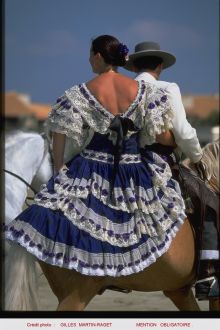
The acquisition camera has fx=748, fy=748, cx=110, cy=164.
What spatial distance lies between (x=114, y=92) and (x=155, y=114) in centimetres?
23

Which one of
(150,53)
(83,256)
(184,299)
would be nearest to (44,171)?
(150,53)

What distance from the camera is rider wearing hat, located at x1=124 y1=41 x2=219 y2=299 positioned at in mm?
3811

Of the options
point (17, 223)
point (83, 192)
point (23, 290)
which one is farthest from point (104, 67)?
point (23, 290)

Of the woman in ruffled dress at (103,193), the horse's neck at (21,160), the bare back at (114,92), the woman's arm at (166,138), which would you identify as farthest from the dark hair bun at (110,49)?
the horse's neck at (21,160)

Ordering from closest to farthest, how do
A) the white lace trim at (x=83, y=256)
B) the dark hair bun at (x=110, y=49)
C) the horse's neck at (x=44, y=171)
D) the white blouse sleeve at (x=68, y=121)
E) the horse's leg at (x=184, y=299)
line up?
1. the white lace trim at (x=83, y=256)
2. the white blouse sleeve at (x=68, y=121)
3. the dark hair bun at (x=110, y=49)
4. the horse's leg at (x=184, y=299)
5. the horse's neck at (x=44, y=171)

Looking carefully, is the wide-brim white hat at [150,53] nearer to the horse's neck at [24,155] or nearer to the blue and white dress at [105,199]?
the blue and white dress at [105,199]

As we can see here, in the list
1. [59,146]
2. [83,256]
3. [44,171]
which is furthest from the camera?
[44,171]

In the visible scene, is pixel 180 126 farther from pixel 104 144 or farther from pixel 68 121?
pixel 68 121

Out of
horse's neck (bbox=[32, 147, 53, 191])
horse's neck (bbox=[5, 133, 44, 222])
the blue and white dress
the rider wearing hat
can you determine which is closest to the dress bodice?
the blue and white dress

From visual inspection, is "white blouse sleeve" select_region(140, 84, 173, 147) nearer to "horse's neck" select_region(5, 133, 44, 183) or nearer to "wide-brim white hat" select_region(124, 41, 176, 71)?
"wide-brim white hat" select_region(124, 41, 176, 71)

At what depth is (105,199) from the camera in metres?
3.59

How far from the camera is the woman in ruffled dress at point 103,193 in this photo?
350 cm

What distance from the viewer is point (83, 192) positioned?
3570mm

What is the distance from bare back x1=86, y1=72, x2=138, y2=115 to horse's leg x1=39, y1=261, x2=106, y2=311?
31.5 inches
